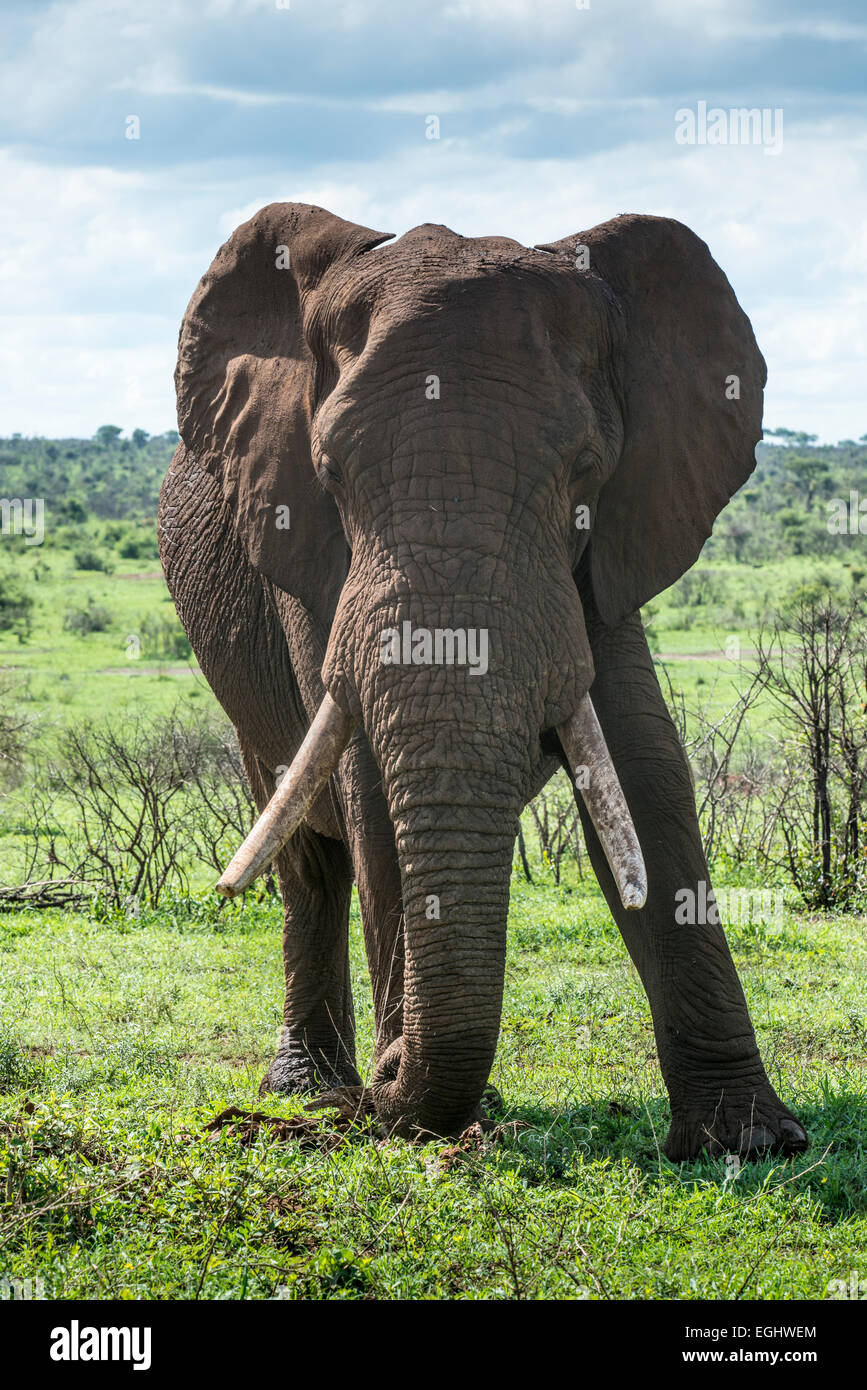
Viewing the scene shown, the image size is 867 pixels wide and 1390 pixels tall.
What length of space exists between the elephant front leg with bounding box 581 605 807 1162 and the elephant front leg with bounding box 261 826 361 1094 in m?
2.28

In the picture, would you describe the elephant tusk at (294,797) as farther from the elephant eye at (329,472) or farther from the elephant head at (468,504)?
the elephant eye at (329,472)

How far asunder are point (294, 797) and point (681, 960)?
64.9 inches

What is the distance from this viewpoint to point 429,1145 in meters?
5.05

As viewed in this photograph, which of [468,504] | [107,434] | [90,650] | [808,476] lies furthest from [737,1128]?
[107,434]

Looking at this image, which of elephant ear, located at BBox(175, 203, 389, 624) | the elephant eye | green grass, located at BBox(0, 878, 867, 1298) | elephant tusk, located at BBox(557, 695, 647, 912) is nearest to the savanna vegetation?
green grass, located at BBox(0, 878, 867, 1298)

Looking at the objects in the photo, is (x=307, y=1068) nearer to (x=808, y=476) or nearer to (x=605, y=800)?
(x=605, y=800)

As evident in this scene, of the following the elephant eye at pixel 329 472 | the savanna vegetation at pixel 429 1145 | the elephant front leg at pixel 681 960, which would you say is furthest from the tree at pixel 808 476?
the elephant eye at pixel 329 472

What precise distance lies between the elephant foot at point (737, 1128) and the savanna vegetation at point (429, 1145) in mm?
106

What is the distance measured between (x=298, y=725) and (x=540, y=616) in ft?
7.87

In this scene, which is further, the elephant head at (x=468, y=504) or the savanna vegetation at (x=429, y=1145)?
the elephant head at (x=468, y=504)

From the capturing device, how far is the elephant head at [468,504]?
15.8ft

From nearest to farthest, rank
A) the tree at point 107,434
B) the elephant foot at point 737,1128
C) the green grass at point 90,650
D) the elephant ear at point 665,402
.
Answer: the elephant foot at point 737,1128 < the elephant ear at point 665,402 < the green grass at point 90,650 < the tree at point 107,434

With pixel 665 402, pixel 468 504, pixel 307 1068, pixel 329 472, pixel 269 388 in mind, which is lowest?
pixel 307 1068

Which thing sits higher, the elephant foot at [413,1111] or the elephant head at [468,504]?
the elephant head at [468,504]
